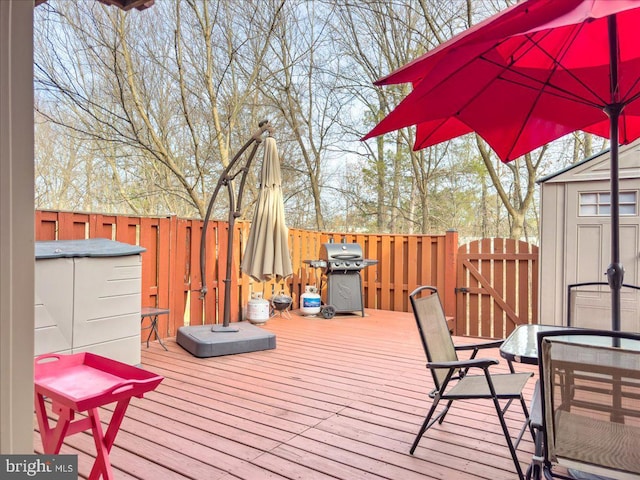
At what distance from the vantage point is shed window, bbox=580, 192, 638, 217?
4824 mm

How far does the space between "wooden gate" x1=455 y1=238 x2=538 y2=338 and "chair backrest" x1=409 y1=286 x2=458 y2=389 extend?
3893mm

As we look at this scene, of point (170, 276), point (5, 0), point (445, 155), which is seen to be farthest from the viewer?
point (445, 155)

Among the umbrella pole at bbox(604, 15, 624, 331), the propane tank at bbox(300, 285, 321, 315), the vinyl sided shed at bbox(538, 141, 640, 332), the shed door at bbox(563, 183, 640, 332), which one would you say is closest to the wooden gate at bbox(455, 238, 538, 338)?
the vinyl sided shed at bbox(538, 141, 640, 332)

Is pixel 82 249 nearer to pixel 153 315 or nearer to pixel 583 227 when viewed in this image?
pixel 153 315

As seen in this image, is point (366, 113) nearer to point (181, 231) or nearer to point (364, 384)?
point (181, 231)

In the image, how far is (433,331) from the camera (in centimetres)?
262

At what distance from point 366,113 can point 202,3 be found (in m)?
4.53

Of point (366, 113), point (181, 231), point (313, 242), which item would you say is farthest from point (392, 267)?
point (366, 113)

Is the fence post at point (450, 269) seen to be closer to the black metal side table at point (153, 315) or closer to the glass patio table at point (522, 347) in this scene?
the glass patio table at point (522, 347)

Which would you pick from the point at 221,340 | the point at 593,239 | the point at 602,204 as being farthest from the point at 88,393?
the point at 602,204

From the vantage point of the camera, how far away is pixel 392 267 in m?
7.46

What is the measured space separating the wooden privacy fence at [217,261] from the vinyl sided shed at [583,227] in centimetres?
158

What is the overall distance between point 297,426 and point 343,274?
4149 mm

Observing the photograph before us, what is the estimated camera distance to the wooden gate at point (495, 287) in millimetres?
6114
